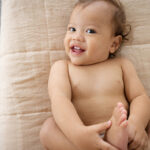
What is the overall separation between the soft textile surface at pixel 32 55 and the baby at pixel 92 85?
116 mm

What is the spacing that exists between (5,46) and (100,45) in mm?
492

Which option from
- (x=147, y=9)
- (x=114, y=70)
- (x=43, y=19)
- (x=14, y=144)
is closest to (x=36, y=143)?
(x=14, y=144)

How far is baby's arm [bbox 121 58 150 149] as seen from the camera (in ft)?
2.94

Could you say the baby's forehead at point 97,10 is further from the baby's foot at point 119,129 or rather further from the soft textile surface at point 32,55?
the baby's foot at point 119,129

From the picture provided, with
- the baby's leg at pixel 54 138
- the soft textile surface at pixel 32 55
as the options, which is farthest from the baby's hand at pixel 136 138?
the soft textile surface at pixel 32 55

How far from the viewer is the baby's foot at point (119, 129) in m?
0.79

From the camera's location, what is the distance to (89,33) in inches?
41.5

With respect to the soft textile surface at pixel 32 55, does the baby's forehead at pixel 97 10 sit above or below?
above

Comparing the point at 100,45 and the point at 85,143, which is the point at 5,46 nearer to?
the point at 100,45

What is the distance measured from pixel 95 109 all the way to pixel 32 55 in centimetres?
43

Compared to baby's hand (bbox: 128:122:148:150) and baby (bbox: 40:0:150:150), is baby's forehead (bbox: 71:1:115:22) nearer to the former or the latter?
baby (bbox: 40:0:150:150)

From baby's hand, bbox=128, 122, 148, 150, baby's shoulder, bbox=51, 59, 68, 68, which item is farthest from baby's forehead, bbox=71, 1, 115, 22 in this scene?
baby's hand, bbox=128, 122, 148, 150

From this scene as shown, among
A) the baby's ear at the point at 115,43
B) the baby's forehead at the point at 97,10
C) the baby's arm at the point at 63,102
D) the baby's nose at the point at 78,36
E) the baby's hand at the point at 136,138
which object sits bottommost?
the baby's hand at the point at 136,138

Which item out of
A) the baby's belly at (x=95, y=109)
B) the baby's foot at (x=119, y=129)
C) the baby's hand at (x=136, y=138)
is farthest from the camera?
the baby's belly at (x=95, y=109)
